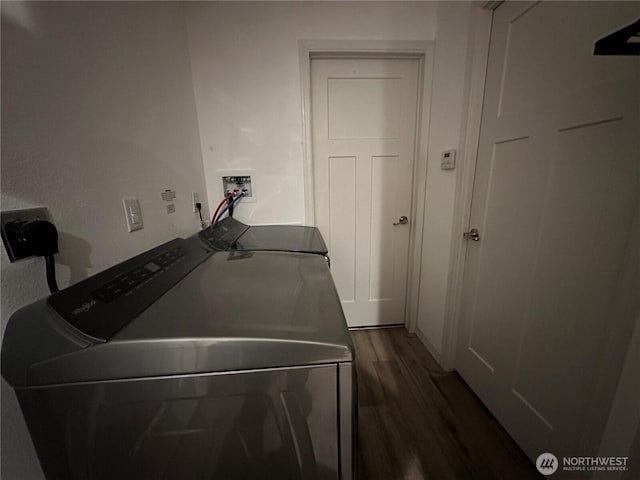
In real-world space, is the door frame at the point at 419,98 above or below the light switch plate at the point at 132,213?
above

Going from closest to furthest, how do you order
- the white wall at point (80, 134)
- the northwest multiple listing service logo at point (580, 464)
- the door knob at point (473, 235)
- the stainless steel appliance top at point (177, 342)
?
the stainless steel appliance top at point (177, 342), the white wall at point (80, 134), the northwest multiple listing service logo at point (580, 464), the door knob at point (473, 235)

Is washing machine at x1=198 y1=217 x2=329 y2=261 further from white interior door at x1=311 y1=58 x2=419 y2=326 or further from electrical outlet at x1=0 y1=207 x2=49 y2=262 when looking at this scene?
electrical outlet at x1=0 y1=207 x2=49 y2=262

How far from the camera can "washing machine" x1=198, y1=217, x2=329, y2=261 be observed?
1.12m

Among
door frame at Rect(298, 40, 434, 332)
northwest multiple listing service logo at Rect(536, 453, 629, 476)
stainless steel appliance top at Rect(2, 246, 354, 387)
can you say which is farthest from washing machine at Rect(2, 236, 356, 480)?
door frame at Rect(298, 40, 434, 332)

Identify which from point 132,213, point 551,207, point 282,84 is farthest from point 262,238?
point 551,207

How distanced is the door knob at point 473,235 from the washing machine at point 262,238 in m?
0.86

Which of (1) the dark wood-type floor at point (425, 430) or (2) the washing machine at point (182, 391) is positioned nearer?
(2) the washing machine at point (182, 391)

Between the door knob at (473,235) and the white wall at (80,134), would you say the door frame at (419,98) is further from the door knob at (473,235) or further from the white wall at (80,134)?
the white wall at (80,134)

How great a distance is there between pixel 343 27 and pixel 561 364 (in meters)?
2.18

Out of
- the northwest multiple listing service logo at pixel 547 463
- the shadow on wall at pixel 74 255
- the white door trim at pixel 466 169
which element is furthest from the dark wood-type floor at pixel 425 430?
the shadow on wall at pixel 74 255

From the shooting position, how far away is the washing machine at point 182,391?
0.41 metres

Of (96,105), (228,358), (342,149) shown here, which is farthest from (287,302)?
(342,149)

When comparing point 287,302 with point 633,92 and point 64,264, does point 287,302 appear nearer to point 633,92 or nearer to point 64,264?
point 64,264

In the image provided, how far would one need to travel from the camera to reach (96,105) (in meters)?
0.73
